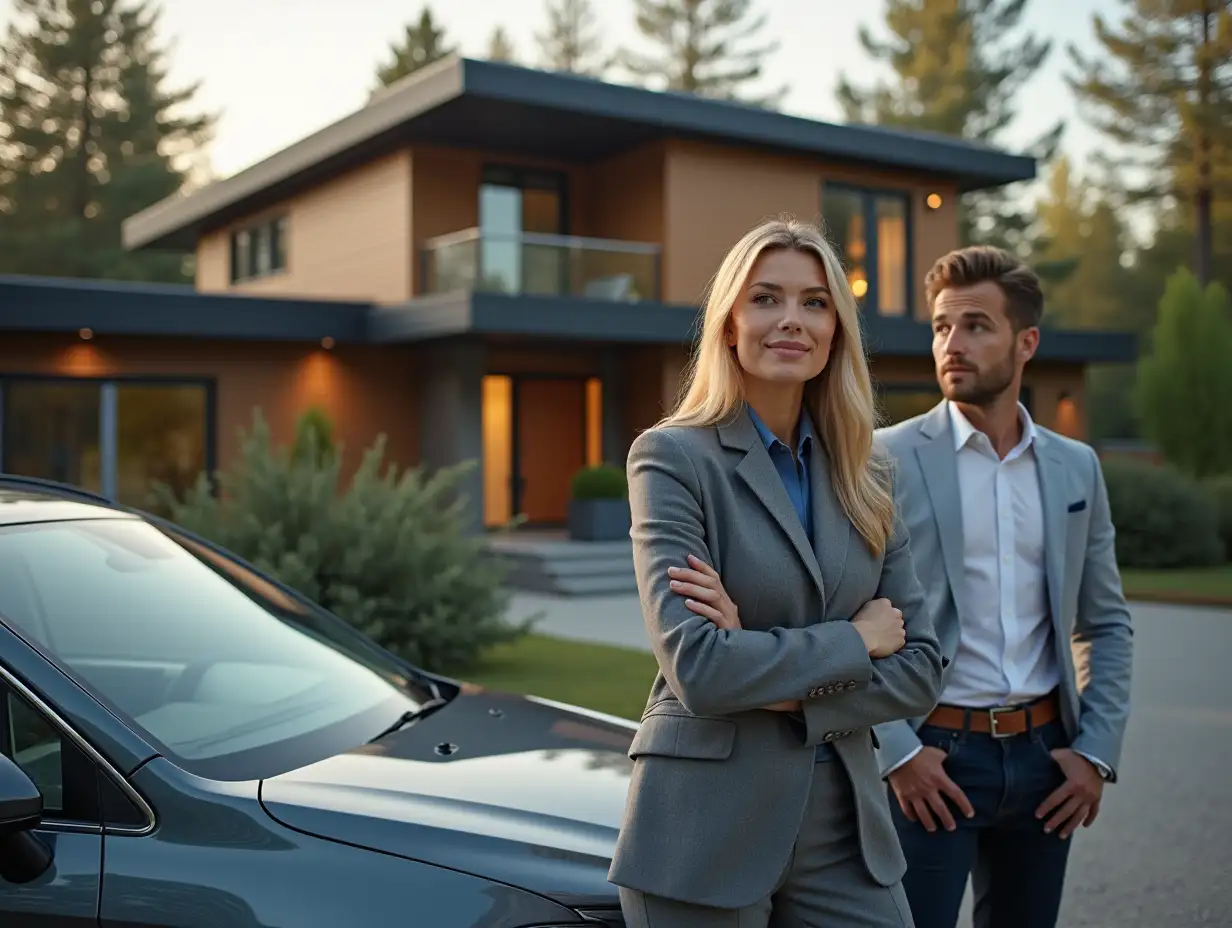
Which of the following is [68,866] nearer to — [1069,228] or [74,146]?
[74,146]

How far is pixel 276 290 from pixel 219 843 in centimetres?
2437

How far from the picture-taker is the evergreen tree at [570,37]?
54.6m

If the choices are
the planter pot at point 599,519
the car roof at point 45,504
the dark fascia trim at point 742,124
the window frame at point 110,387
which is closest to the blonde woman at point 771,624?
the car roof at point 45,504

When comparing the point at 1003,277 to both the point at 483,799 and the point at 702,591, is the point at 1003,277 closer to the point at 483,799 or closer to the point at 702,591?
the point at 702,591

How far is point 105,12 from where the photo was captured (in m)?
44.7

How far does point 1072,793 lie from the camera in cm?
297

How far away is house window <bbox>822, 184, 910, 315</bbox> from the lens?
22.9 meters

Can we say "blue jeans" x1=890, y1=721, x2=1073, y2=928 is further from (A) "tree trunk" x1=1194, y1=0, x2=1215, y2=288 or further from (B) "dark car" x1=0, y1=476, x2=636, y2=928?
(A) "tree trunk" x1=1194, y1=0, x2=1215, y2=288

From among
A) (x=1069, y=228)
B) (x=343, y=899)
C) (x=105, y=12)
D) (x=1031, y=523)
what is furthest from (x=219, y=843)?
(x=1069, y=228)

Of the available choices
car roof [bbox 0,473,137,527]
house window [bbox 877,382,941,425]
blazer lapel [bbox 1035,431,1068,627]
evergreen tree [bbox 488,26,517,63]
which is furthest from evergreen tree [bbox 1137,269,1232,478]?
A: evergreen tree [bbox 488,26,517,63]

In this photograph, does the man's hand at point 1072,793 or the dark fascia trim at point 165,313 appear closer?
the man's hand at point 1072,793

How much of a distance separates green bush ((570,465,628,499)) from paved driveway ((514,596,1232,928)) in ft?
21.9

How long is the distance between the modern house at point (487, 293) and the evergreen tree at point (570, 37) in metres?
32.4

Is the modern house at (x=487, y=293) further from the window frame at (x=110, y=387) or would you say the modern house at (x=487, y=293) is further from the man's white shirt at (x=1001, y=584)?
the man's white shirt at (x=1001, y=584)
